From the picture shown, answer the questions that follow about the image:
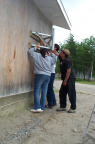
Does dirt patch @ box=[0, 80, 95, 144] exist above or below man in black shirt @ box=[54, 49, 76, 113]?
below

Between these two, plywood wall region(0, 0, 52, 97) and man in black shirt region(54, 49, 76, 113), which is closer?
plywood wall region(0, 0, 52, 97)

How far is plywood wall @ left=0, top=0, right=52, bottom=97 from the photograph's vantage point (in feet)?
11.5

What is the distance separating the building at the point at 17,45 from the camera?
3.52m

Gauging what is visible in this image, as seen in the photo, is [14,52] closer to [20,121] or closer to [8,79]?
[8,79]

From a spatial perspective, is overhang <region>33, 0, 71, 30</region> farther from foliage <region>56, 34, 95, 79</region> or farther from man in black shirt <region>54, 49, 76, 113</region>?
foliage <region>56, 34, 95, 79</region>

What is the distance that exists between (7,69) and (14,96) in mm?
726

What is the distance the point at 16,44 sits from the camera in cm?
397

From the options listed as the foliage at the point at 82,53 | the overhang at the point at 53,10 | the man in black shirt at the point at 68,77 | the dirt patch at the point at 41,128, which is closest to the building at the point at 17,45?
the overhang at the point at 53,10

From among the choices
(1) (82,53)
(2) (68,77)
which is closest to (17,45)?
(2) (68,77)

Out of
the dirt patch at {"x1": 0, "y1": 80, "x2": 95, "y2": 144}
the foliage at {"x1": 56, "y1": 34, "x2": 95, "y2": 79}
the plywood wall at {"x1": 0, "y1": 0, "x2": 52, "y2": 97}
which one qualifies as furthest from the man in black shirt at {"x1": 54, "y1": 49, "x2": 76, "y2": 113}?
the foliage at {"x1": 56, "y1": 34, "x2": 95, "y2": 79}

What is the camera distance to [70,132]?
3156 mm

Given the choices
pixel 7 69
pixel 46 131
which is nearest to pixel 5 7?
pixel 7 69

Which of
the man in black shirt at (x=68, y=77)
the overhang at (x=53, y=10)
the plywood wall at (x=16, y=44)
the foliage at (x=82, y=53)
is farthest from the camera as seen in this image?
the foliage at (x=82, y=53)

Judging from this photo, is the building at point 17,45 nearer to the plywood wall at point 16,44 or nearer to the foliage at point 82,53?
the plywood wall at point 16,44
